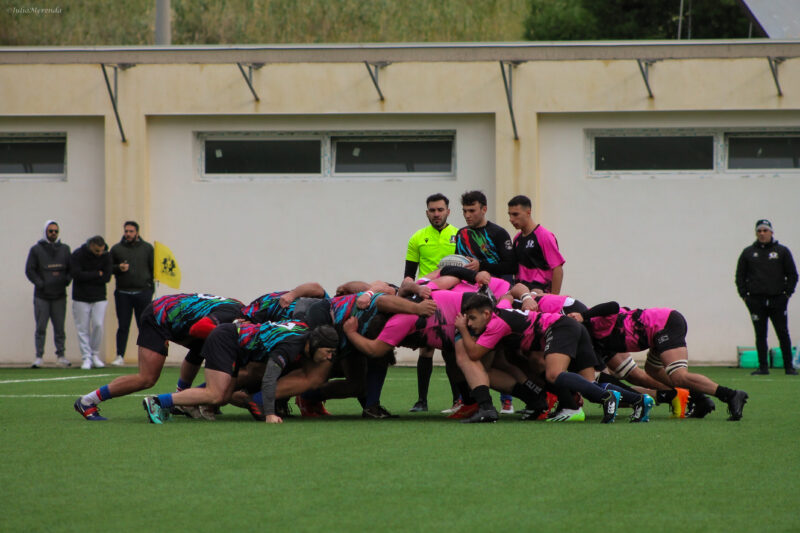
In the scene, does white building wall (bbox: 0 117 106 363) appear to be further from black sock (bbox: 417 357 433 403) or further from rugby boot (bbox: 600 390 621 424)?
rugby boot (bbox: 600 390 621 424)

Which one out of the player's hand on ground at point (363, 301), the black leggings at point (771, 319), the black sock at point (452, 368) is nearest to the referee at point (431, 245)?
the black sock at point (452, 368)

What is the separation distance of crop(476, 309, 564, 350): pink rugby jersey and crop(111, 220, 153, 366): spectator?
356 inches

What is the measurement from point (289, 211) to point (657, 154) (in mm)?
5657

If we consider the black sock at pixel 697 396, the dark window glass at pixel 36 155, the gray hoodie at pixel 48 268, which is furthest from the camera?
the dark window glass at pixel 36 155

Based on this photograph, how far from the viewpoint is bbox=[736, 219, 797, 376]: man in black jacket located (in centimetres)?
1477

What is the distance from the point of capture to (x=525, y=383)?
29.1 ft

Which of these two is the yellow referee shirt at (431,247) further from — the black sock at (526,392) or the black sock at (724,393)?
the black sock at (724,393)

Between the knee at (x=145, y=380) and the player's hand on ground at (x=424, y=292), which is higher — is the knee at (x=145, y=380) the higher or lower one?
the lower one

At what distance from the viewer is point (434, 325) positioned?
345 inches

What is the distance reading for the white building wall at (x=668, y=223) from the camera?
16.7 m

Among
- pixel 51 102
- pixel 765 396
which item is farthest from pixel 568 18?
pixel 765 396

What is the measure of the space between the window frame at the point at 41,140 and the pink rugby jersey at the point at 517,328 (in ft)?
36.8

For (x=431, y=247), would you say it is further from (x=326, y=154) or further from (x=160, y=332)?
(x=326, y=154)

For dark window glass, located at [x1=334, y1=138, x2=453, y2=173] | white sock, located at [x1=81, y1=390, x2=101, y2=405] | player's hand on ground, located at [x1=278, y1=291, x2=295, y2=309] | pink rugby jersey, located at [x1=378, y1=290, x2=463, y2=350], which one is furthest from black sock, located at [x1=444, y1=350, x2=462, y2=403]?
dark window glass, located at [x1=334, y1=138, x2=453, y2=173]
